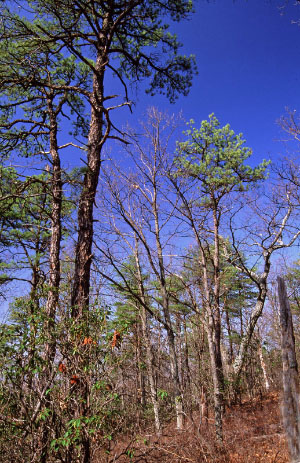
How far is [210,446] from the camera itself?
5.48 m

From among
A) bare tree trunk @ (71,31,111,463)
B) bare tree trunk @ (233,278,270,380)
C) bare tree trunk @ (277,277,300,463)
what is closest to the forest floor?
bare tree trunk @ (71,31,111,463)

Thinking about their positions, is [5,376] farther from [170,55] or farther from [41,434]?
[170,55]

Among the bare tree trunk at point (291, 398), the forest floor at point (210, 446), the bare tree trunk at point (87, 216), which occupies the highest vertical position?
the bare tree trunk at point (87, 216)

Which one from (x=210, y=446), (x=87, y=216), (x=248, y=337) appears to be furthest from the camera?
(x=248, y=337)

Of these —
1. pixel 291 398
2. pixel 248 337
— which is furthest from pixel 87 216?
pixel 248 337

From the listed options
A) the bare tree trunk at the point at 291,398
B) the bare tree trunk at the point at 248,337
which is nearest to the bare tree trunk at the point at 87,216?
the bare tree trunk at the point at 291,398

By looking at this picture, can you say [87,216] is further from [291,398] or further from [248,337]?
[248,337]

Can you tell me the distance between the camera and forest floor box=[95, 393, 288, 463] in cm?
395

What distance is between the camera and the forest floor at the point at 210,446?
3.95m

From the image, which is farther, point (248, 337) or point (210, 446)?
point (248, 337)

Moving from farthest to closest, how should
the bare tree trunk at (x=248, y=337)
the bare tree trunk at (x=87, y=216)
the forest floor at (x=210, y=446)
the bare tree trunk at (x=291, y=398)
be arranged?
the bare tree trunk at (x=248, y=337), the forest floor at (x=210, y=446), the bare tree trunk at (x=87, y=216), the bare tree trunk at (x=291, y=398)

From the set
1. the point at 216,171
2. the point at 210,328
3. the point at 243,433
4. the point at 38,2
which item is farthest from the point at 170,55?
the point at 243,433

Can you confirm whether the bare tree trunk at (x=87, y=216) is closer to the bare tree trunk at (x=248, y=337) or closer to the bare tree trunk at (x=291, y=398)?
the bare tree trunk at (x=291, y=398)

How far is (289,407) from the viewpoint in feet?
4.84
